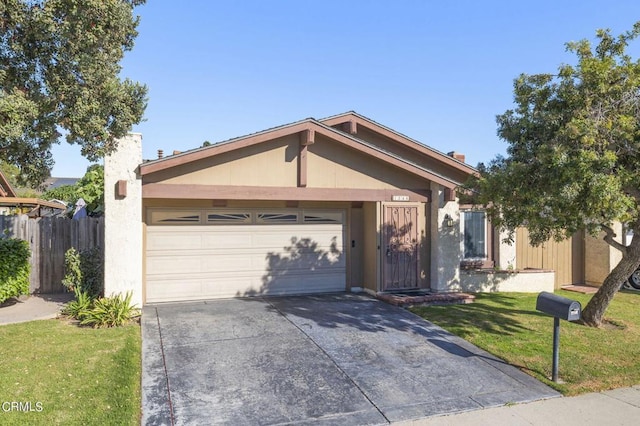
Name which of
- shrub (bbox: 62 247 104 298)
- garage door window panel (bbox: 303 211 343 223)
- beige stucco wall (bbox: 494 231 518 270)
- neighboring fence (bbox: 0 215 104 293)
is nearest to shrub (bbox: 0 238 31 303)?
neighboring fence (bbox: 0 215 104 293)

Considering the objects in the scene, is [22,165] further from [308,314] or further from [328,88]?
[328,88]

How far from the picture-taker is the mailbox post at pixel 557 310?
18.1 ft

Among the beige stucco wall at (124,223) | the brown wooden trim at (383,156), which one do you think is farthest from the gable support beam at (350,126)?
the beige stucco wall at (124,223)

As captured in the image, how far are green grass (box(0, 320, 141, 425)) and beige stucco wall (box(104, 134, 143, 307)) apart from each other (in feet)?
3.96

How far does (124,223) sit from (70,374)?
3741 millimetres

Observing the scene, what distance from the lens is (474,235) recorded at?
12438 millimetres

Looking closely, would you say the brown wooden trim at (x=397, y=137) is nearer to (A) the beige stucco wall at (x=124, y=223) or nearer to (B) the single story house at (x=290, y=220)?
(B) the single story house at (x=290, y=220)

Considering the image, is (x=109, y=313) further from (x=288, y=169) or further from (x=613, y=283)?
(x=613, y=283)

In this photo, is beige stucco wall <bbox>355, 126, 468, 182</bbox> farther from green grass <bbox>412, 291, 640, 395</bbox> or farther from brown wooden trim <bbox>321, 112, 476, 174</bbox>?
green grass <bbox>412, 291, 640, 395</bbox>

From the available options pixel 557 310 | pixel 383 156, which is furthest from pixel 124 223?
pixel 557 310

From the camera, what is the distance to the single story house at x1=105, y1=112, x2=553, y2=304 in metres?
8.70

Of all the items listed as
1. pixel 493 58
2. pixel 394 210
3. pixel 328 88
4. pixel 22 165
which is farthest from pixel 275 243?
pixel 493 58

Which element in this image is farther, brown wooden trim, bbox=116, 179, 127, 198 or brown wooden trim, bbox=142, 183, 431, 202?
brown wooden trim, bbox=142, 183, 431, 202

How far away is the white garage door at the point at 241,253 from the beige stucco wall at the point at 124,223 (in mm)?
1104
